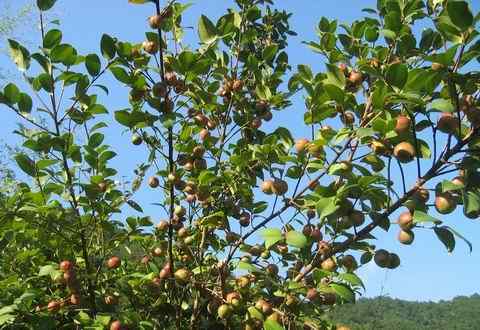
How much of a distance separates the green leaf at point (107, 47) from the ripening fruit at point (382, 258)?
→ 141 centimetres

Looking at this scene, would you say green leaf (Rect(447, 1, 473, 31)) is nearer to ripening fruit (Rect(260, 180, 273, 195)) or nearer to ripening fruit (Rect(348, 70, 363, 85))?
ripening fruit (Rect(348, 70, 363, 85))

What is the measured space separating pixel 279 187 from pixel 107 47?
0.97m

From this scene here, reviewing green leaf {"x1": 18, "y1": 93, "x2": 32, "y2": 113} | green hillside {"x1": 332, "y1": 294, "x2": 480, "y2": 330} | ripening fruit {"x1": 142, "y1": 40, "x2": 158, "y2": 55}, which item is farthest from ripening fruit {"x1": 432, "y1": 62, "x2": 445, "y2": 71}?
green hillside {"x1": 332, "y1": 294, "x2": 480, "y2": 330}

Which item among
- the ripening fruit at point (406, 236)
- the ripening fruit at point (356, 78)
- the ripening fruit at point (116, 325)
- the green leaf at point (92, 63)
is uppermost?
the green leaf at point (92, 63)

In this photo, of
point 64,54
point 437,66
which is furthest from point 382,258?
point 64,54

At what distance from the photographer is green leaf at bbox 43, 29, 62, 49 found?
2.26 meters

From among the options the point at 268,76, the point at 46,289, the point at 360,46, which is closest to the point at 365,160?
the point at 360,46

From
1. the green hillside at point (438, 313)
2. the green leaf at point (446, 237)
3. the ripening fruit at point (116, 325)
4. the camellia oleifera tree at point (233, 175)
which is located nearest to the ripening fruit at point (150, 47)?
the camellia oleifera tree at point (233, 175)

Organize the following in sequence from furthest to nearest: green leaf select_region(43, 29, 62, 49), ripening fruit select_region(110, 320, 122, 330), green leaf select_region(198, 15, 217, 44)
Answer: green leaf select_region(198, 15, 217, 44) < green leaf select_region(43, 29, 62, 49) < ripening fruit select_region(110, 320, 122, 330)

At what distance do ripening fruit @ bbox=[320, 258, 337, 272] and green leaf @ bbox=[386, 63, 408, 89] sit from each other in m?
0.72

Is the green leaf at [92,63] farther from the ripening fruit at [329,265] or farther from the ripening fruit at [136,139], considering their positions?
the ripening fruit at [329,265]

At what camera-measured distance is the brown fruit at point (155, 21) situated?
2.22 m

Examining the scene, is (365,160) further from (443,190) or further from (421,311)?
(421,311)

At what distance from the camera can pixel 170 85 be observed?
2342 millimetres
